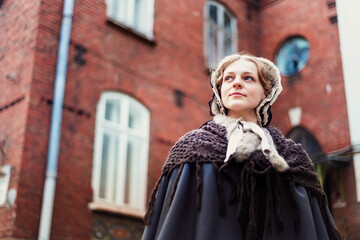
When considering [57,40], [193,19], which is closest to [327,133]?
[193,19]

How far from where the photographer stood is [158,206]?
2514mm

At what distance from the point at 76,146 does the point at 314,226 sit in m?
5.53

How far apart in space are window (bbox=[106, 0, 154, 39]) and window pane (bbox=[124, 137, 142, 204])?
1824 mm

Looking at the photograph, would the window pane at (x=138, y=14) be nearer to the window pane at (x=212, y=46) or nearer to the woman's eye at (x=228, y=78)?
the window pane at (x=212, y=46)

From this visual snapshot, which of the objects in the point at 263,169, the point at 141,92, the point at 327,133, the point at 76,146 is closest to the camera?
the point at 263,169

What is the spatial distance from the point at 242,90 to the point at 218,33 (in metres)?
8.22

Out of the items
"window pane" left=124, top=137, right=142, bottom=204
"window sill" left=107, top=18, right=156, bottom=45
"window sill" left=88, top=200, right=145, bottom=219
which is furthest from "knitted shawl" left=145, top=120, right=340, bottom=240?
"window sill" left=107, top=18, right=156, bottom=45

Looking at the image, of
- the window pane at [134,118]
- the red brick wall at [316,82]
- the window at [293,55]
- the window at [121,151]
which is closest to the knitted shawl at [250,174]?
A: the window at [121,151]

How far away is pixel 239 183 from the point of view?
93.7 inches

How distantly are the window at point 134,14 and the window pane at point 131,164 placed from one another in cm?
182

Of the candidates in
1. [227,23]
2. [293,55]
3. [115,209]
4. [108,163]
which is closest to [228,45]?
[227,23]

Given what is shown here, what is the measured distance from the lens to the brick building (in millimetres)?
7184

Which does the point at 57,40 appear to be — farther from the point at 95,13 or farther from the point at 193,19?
the point at 193,19

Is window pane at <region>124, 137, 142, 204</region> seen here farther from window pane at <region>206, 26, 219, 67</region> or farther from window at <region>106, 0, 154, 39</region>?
window pane at <region>206, 26, 219, 67</region>
